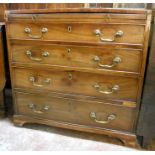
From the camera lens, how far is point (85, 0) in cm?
148

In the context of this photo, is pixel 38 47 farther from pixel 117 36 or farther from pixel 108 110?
pixel 108 110

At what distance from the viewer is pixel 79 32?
1.09 metres

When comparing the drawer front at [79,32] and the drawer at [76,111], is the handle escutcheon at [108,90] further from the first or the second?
the drawer front at [79,32]

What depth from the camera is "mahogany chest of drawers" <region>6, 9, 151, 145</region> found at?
1038 millimetres

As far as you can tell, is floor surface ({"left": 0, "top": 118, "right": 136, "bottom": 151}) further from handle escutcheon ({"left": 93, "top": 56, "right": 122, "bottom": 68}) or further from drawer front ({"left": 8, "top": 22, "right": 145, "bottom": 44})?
drawer front ({"left": 8, "top": 22, "right": 145, "bottom": 44})

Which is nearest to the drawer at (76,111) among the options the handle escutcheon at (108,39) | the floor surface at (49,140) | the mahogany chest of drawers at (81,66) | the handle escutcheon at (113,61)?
the mahogany chest of drawers at (81,66)

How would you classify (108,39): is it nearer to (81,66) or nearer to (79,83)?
(81,66)

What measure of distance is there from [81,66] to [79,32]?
21 cm

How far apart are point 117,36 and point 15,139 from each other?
102 centimetres

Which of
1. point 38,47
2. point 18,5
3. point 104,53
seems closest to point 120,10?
point 104,53

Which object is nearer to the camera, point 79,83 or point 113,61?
point 113,61

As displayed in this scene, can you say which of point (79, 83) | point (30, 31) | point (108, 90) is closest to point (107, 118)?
point (108, 90)

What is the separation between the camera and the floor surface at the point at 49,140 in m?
1.26

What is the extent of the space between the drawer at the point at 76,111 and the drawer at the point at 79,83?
0.07 metres
